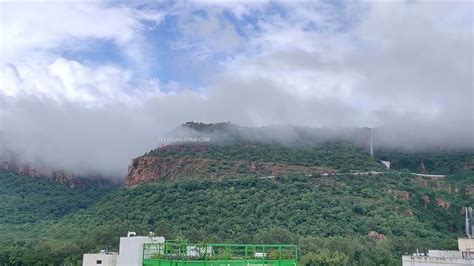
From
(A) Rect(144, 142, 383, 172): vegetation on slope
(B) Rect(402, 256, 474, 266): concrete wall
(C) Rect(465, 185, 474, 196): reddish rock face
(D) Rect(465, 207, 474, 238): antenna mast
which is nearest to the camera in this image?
(B) Rect(402, 256, 474, 266): concrete wall

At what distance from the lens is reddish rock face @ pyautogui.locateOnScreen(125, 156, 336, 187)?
107m

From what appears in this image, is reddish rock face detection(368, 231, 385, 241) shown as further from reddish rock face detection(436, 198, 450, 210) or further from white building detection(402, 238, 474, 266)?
white building detection(402, 238, 474, 266)

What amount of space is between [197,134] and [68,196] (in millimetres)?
37267

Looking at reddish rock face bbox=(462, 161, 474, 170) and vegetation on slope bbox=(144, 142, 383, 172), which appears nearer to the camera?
vegetation on slope bbox=(144, 142, 383, 172)

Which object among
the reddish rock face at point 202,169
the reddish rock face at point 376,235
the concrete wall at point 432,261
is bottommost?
the concrete wall at point 432,261

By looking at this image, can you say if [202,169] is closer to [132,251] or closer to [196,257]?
[132,251]

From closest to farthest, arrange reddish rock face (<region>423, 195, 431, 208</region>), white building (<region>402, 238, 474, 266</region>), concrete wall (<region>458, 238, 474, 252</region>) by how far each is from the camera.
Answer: white building (<region>402, 238, 474, 266</region>), concrete wall (<region>458, 238, 474, 252</region>), reddish rock face (<region>423, 195, 431, 208</region>)

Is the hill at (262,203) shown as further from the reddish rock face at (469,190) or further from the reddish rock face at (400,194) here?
the reddish rock face at (400,194)

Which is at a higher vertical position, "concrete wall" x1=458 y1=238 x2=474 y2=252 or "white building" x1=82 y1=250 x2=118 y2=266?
"concrete wall" x1=458 y1=238 x2=474 y2=252

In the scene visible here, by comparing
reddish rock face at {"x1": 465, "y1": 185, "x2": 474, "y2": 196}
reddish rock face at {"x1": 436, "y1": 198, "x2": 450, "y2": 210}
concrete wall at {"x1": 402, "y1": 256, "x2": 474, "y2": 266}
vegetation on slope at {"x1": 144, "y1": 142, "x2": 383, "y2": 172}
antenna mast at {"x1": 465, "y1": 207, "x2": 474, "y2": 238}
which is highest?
vegetation on slope at {"x1": 144, "y1": 142, "x2": 383, "y2": 172}

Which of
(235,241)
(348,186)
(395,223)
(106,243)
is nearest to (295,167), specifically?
(348,186)

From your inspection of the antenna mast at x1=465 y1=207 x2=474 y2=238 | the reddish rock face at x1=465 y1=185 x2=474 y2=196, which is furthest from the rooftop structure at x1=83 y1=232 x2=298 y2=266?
the reddish rock face at x1=465 y1=185 x2=474 y2=196

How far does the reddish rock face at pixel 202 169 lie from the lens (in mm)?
107438

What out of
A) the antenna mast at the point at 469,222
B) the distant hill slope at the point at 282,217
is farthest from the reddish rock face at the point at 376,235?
the antenna mast at the point at 469,222
